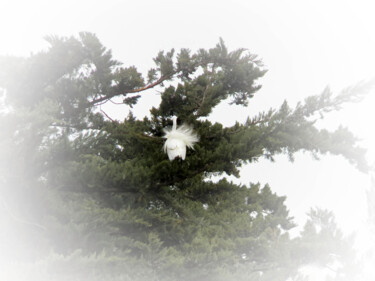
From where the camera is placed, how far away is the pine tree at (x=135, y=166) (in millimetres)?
4250

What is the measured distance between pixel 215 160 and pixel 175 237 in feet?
8.68

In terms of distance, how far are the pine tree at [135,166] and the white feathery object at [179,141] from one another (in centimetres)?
23

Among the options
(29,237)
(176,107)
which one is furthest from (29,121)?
(176,107)

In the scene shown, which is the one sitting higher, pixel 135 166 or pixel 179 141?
pixel 179 141

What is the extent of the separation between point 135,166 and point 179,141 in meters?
1.03

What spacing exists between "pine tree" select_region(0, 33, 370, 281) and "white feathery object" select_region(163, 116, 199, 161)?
8.9 inches

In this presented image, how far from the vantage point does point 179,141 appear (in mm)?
6203

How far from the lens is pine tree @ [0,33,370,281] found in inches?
167

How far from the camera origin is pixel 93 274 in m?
3.84

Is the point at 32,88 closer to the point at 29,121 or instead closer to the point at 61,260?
the point at 29,121

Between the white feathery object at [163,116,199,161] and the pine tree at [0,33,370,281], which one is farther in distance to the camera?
the white feathery object at [163,116,199,161]

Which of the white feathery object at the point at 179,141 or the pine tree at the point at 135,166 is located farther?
the white feathery object at the point at 179,141

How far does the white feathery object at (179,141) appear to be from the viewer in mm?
6129

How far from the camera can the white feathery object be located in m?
6.13
